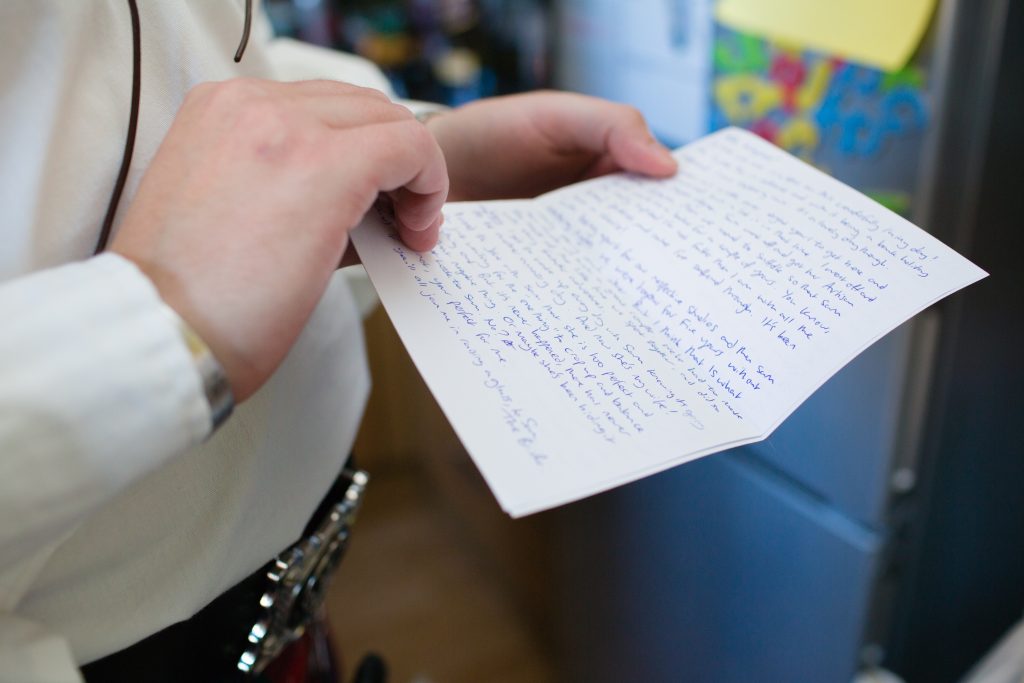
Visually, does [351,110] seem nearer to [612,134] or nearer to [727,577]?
[612,134]

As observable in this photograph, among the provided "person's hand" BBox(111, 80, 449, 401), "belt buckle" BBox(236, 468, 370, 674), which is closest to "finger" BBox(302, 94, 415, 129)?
"person's hand" BBox(111, 80, 449, 401)

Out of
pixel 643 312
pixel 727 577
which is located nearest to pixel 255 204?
pixel 643 312

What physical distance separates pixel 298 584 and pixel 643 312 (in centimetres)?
24

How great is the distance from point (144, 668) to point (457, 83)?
110 cm

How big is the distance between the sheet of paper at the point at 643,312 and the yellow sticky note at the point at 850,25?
0.17 m

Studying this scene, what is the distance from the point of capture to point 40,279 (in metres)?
0.30

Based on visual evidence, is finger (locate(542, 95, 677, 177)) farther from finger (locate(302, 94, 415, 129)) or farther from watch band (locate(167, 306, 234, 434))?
watch band (locate(167, 306, 234, 434))

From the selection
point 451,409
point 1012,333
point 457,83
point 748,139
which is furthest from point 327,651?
point 457,83

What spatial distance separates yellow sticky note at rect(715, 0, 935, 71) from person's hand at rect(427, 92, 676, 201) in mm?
184

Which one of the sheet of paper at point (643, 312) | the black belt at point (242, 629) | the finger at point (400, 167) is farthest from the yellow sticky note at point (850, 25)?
the black belt at point (242, 629)

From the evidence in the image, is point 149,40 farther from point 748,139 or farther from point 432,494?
point 432,494

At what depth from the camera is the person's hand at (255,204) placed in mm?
313

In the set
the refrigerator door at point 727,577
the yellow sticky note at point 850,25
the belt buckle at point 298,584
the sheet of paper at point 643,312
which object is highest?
the yellow sticky note at point 850,25

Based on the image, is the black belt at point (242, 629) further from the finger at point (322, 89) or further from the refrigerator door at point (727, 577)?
the refrigerator door at point (727, 577)
